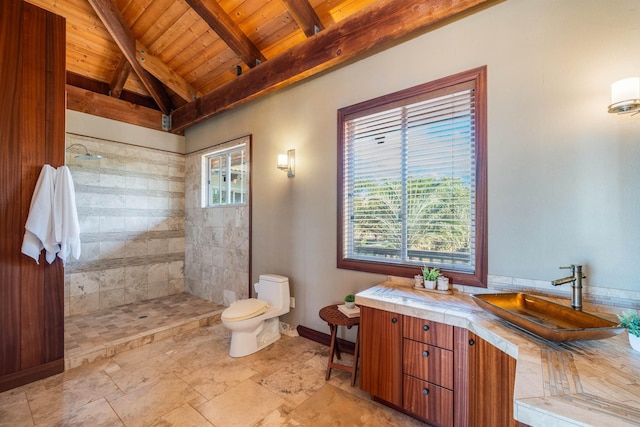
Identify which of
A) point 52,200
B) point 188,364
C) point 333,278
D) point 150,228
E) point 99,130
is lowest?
point 188,364

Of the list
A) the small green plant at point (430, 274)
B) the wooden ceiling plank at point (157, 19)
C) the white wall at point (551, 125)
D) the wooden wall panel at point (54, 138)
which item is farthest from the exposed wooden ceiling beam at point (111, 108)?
the small green plant at point (430, 274)

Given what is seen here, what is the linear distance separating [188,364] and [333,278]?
155 centimetres

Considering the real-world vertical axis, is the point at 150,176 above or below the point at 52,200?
above

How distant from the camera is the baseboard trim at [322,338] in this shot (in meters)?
2.53

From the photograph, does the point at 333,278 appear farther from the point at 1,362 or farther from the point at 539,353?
the point at 1,362

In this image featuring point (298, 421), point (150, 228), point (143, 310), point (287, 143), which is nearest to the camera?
point (298, 421)

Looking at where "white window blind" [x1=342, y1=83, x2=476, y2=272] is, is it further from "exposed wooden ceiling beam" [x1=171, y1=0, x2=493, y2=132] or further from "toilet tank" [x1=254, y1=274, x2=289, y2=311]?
"toilet tank" [x1=254, y1=274, x2=289, y2=311]

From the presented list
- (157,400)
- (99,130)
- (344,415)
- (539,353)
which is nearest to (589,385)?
(539,353)

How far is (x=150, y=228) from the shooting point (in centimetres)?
424

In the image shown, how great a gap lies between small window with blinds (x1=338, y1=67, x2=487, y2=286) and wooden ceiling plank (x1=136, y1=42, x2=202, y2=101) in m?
2.82

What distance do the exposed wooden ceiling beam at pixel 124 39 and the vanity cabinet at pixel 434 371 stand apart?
4200 millimetres

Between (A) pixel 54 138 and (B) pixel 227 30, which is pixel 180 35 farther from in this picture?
(A) pixel 54 138

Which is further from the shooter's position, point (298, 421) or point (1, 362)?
point (1, 362)

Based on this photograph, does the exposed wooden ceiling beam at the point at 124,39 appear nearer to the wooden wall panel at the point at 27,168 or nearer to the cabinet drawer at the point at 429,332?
the wooden wall panel at the point at 27,168
